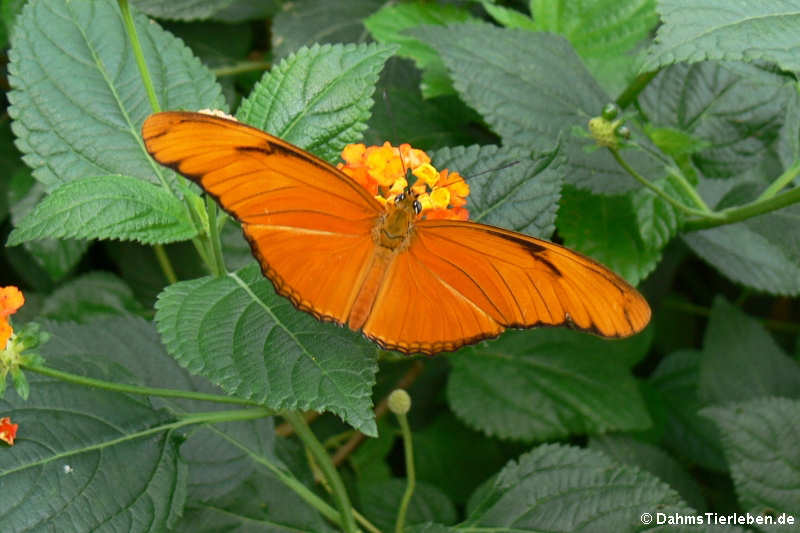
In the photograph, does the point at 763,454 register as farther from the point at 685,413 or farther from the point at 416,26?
the point at 416,26

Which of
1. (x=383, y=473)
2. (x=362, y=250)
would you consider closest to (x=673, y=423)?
(x=383, y=473)

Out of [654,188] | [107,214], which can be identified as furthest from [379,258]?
[654,188]

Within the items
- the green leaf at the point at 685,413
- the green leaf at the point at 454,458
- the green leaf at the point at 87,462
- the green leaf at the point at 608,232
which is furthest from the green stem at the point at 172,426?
the green leaf at the point at 685,413

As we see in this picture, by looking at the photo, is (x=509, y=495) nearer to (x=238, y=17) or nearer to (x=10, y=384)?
(x=10, y=384)

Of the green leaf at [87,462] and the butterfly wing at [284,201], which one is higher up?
the butterfly wing at [284,201]

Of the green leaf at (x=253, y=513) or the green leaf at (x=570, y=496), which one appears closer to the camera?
the green leaf at (x=570, y=496)

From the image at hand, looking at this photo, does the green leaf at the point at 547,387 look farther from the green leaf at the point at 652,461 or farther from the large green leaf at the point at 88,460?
the large green leaf at the point at 88,460
